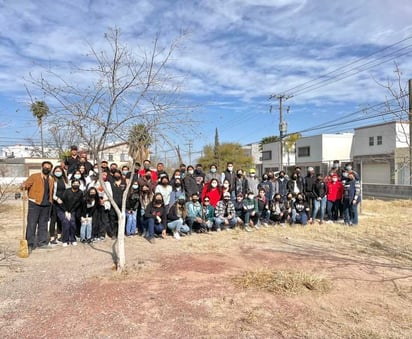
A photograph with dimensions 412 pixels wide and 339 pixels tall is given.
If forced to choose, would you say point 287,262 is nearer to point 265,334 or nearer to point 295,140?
point 265,334

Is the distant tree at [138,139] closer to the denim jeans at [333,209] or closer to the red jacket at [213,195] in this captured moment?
the red jacket at [213,195]

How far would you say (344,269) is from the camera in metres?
Result: 5.63

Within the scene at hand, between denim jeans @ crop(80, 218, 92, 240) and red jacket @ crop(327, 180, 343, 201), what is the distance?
6673 millimetres

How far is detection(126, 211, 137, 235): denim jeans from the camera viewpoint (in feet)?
27.6

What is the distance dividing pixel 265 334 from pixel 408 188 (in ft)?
50.7

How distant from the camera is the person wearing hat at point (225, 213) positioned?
9154 millimetres

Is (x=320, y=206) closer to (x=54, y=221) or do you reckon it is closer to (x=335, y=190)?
(x=335, y=190)

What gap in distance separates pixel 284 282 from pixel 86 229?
468cm

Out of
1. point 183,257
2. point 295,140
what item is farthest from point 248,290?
point 295,140

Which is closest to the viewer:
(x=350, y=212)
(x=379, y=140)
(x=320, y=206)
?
(x=350, y=212)

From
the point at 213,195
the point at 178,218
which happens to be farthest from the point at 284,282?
the point at 213,195

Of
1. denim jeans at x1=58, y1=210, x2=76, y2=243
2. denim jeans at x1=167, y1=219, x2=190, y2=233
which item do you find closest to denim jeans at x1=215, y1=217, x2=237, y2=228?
denim jeans at x1=167, y1=219, x2=190, y2=233

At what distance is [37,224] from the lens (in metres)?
7.20

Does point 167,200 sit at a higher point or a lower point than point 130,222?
higher
